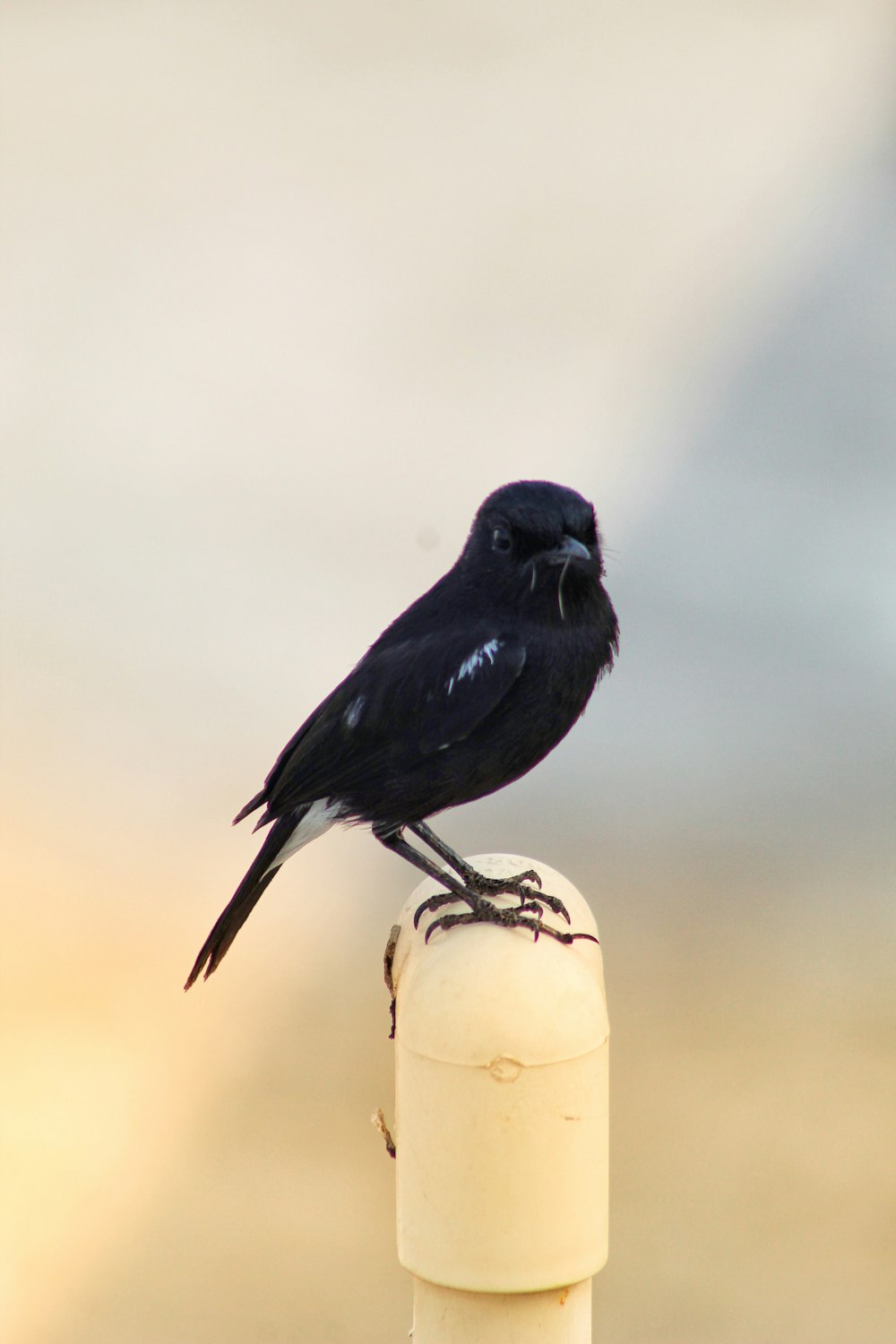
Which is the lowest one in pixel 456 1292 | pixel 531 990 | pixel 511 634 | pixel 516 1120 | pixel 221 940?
pixel 456 1292

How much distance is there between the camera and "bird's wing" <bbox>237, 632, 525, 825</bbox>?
2.34 m

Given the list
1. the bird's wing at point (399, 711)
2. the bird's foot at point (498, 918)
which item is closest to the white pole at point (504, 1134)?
the bird's foot at point (498, 918)

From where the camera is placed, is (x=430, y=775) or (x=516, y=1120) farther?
(x=430, y=775)

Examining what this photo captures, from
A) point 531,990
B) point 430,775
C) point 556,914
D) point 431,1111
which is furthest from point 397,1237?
point 430,775

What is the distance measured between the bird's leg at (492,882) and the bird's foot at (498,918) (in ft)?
0.08

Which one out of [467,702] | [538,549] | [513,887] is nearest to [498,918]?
[513,887]

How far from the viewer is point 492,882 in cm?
238

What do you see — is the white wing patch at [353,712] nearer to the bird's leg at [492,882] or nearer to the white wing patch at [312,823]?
the white wing patch at [312,823]

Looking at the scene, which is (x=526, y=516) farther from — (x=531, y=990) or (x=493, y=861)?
(x=531, y=990)

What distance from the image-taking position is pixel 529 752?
239cm

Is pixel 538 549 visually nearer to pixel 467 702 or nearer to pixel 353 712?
pixel 467 702

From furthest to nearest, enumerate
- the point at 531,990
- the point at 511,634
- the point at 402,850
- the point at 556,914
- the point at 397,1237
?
the point at 402,850
the point at 511,634
the point at 556,914
the point at 397,1237
the point at 531,990

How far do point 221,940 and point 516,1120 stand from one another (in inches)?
32.0

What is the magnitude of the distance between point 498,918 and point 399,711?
455 mm
